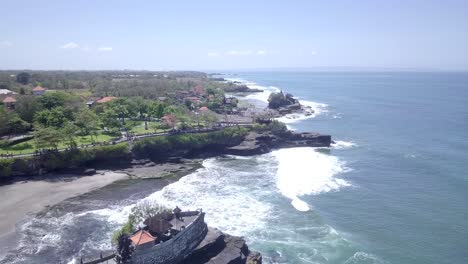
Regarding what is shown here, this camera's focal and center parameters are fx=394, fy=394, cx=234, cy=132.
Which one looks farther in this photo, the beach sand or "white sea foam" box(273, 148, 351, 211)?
"white sea foam" box(273, 148, 351, 211)

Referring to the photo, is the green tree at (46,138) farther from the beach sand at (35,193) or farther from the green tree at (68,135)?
the beach sand at (35,193)

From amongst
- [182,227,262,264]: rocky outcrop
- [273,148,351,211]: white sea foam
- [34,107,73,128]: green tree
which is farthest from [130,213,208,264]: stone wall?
[34,107,73,128]: green tree

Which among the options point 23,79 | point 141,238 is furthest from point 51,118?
point 23,79

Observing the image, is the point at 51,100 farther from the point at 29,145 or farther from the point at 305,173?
the point at 305,173

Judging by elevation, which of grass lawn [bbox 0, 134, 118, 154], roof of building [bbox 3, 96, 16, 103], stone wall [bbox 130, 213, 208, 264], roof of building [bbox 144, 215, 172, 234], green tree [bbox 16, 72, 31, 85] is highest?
green tree [bbox 16, 72, 31, 85]

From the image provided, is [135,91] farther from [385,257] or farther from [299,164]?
[385,257]

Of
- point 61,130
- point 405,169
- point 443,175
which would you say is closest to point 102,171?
point 61,130

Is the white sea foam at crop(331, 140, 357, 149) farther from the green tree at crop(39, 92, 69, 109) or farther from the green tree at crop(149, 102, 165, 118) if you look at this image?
the green tree at crop(39, 92, 69, 109)
